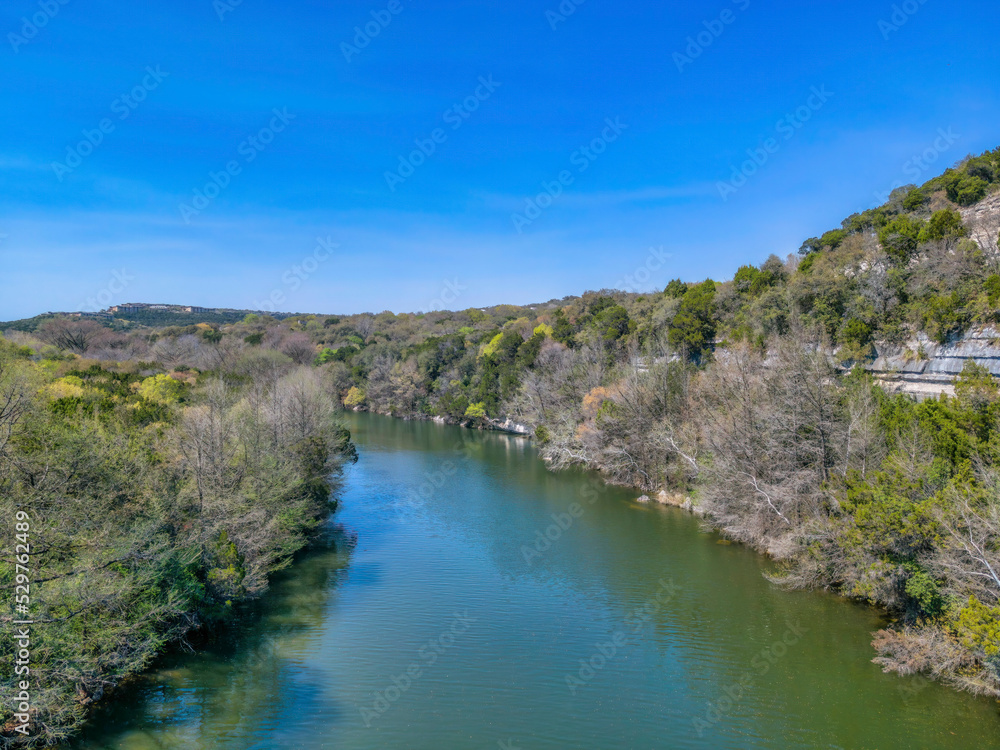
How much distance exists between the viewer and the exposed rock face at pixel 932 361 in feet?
74.6

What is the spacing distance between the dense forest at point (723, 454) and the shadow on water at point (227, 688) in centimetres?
90

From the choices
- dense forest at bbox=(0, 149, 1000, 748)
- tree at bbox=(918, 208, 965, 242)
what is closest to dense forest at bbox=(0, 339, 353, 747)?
dense forest at bbox=(0, 149, 1000, 748)

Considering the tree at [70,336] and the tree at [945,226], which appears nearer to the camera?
the tree at [945,226]

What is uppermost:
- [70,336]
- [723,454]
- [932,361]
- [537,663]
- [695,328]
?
[70,336]

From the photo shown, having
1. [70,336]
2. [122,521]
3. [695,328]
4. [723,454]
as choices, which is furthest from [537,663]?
[70,336]

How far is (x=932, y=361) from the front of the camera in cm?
2561

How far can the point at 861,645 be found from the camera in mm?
18203

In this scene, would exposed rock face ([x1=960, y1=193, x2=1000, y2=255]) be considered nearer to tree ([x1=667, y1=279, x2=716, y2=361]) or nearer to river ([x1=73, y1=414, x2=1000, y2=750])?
tree ([x1=667, y1=279, x2=716, y2=361])

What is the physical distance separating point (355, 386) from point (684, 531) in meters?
68.6

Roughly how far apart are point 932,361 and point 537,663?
72.6 ft

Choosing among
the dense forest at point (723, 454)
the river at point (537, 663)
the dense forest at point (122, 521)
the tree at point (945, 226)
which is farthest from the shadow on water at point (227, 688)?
the tree at point (945, 226)

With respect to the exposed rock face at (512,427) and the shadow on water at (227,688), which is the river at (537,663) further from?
the exposed rock face at (512,427)

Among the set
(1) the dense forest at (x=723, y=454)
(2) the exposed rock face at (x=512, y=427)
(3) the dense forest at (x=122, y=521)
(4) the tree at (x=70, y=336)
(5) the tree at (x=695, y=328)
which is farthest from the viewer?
(4) the tree at (x=70, y=336)

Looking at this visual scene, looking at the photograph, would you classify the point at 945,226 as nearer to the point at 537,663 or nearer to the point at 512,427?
the point at 537,663
